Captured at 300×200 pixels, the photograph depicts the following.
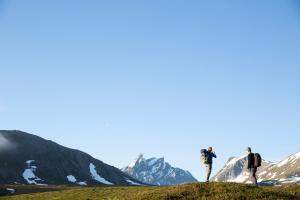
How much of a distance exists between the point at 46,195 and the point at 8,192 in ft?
161

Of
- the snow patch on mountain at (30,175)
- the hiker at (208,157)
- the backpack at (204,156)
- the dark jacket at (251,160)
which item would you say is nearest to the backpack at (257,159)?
the dark jacket at (251,160)

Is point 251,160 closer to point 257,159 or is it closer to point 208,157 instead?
point 257,159

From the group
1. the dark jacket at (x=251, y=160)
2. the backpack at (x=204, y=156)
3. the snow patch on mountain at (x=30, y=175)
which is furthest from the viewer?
the snow patch on mountain at (x=30, y=175)

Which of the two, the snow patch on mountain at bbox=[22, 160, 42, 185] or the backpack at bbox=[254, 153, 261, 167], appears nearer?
the backpack at bbox=[254, 153, 261, 167]

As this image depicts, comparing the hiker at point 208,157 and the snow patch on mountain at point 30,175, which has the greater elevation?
the snow patch on mountain at point 30,175

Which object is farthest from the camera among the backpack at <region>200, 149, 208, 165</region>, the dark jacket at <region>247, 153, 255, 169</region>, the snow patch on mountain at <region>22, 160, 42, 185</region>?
the snow patch on mountain at <region>22, 160, 42, 185</region>

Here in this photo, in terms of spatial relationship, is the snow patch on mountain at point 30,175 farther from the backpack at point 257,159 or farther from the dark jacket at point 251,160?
the backpack at point 257,159

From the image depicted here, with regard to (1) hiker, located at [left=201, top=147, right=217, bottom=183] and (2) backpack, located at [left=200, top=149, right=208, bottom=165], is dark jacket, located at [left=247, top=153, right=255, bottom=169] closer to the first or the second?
(1) hiker, located at [left=201, top=147, right=217, bottom=183]

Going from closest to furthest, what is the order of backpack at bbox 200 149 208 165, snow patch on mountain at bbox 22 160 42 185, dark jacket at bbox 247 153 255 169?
dark jacket at bbox 247 153 255 169 < backpack at bbox 200 149 208 165 < snow patch on mountain at bbox 22 160 42 185

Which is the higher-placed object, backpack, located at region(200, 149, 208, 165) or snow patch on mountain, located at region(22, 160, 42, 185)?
snow patch on mountain, located at region(22, 160, 42, 185)

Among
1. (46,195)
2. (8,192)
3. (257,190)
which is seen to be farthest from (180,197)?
(8,192)

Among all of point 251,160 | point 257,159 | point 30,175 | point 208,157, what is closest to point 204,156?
point 208,157

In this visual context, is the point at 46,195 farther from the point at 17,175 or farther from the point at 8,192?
the point at 17,175

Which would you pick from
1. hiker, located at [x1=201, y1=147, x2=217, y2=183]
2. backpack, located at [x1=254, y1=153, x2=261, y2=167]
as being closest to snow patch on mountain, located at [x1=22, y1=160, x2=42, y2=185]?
hiker, located at [x1=201, y1=147, x2=217, y2=183]
